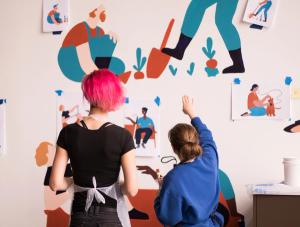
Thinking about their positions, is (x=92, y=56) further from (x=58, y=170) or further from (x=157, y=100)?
(x=58, y=170)

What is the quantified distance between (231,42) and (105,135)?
1.13 metres

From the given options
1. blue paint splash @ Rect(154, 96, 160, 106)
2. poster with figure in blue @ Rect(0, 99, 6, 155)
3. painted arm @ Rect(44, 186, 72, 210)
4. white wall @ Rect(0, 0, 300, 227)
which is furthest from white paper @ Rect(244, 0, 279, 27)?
poster with figure in blue @ Rect(0, 99, 6, 155)

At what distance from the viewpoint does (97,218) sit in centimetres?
138

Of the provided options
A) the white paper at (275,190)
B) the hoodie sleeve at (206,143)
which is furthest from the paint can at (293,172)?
Answer: the hoodie sleeve at (206,143)

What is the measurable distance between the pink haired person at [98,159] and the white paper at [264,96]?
95 cm

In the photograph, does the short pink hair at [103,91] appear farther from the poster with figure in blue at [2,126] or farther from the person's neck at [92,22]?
the poster with figure in blue at [2,126]

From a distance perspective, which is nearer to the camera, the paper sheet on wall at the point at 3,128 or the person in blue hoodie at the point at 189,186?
the person in blue hoodie at the point at 189,186

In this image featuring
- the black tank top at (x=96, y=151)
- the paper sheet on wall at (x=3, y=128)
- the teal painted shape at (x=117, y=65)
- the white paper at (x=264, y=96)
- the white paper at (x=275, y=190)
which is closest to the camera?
the black tank top at (x=96, y=151)

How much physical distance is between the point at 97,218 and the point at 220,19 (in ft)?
4.49

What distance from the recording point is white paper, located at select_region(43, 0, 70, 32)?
2420mm

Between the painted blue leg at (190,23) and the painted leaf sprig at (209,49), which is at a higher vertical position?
the painted blue leg at (190,23)

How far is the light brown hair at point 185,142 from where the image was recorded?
148cm

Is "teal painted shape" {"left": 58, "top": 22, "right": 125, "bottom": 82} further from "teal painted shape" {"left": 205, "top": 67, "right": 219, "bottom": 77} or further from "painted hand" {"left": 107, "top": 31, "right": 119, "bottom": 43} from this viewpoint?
"teal painted shape" {"left": 205, "top": 67, "right": 219, "bottom": 77}

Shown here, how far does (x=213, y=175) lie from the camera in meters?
1.51
